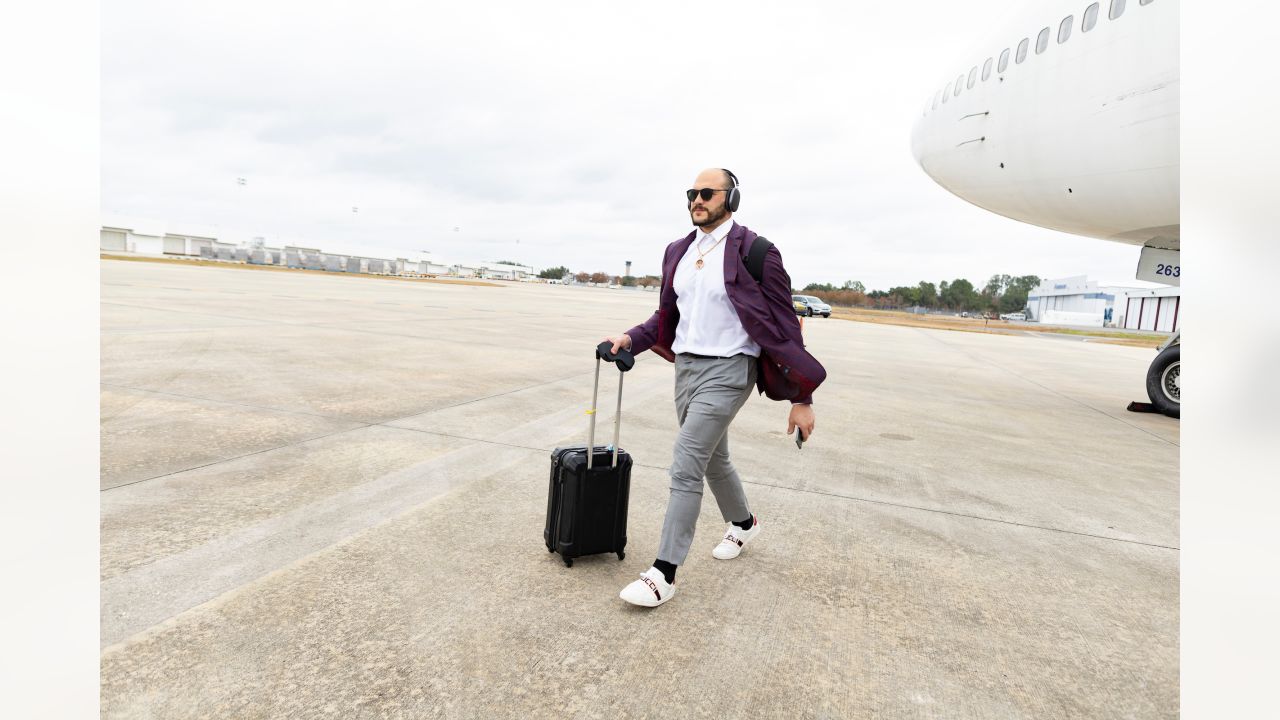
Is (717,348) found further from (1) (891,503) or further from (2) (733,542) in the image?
(1) (891,503)

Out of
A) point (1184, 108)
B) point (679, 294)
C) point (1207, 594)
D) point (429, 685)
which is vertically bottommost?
point (429, 685)

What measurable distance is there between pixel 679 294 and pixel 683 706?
5.44ft

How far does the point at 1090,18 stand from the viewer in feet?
22.9

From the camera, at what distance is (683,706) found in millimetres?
2064

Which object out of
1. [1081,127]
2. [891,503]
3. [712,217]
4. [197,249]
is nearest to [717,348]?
[712,217]

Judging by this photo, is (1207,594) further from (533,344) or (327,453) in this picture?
(533,344)

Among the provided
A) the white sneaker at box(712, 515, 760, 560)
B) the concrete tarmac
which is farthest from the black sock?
the white sneaker at box(712, 515, 760, 560)

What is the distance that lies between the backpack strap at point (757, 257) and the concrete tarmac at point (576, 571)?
1.38m

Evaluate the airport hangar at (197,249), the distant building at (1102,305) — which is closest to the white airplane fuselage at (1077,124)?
the distant building at (1102,305)

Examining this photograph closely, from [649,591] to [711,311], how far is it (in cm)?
118

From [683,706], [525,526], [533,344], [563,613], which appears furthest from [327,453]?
[533,344]

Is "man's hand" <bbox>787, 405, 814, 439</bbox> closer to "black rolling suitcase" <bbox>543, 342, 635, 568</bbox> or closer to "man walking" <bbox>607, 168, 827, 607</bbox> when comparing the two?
"man walking" <bbox>607, 168, 827, 607</bbox>

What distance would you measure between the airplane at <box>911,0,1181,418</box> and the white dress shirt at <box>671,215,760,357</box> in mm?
5763

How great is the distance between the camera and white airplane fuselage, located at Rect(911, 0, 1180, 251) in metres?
6.29
